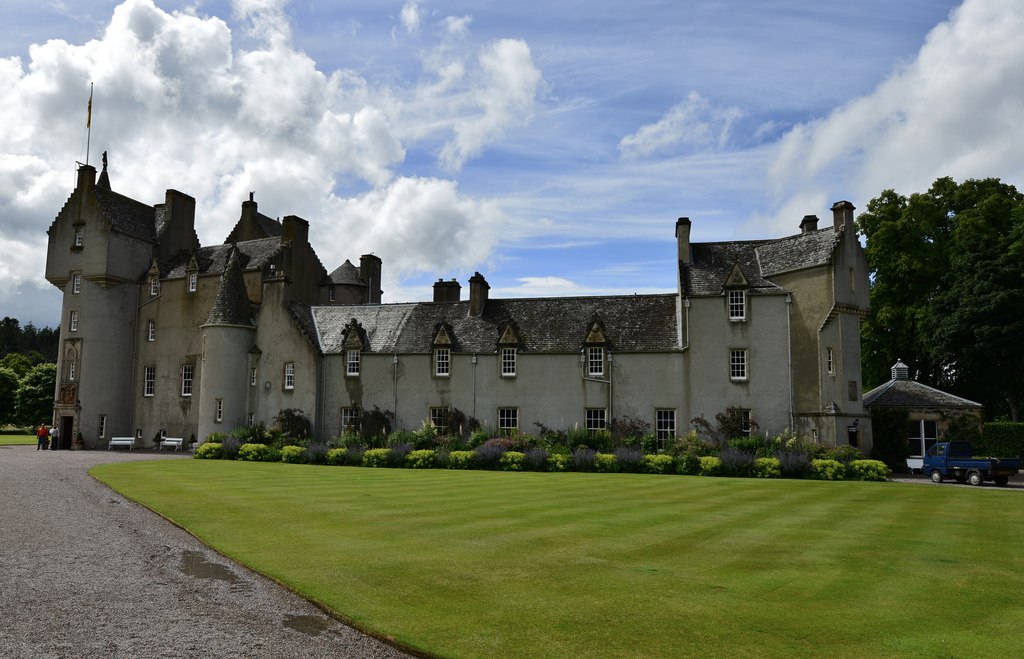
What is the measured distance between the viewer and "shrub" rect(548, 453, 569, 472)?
101 ft

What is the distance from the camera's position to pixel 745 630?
26.2ft

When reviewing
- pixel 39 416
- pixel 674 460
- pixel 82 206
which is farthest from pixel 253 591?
pixel 39 416

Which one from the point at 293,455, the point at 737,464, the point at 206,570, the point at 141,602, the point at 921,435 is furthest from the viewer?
the point at 921,435

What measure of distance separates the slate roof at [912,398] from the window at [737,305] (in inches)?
331

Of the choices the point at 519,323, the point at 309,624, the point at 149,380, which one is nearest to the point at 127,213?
the point at 149,380

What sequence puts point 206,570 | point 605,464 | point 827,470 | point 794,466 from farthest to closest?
1. point 605,464
2. point 794,466
3. point 827,470
4. point 206,570

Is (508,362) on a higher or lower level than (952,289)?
lower

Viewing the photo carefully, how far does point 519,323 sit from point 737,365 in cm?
1241

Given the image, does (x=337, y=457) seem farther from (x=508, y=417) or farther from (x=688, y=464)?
(x=688, y=464)

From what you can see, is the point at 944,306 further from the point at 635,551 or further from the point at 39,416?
the point at 39,416

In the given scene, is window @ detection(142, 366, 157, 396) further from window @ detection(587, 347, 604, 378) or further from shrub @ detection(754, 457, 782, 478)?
shrub @ detection(754, 457, 782, 478)

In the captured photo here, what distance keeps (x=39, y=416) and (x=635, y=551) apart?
74848 millimetres

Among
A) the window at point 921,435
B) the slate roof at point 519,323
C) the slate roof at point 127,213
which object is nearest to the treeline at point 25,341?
the slate roof at point 127,213

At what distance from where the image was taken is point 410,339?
138ft
